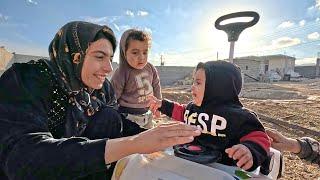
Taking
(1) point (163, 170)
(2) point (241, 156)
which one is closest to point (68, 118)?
(1) point (163, 170)

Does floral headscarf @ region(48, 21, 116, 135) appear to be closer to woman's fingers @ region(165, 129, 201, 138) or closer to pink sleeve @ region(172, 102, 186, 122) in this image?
woman's fingers @ region(165, 129, 201, 138)

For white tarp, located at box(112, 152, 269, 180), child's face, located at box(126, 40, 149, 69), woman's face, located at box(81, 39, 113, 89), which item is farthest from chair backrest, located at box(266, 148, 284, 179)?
child's face, located at box(126, 40, 149, 69)

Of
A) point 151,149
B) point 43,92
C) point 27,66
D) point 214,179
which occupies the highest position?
point 27,66

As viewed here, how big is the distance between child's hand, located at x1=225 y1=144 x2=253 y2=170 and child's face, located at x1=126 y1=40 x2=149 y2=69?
198cm

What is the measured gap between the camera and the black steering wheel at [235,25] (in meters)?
3.54

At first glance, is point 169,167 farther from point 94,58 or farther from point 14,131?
point 94,58

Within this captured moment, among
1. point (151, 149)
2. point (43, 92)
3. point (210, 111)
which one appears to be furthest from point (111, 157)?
point (210, 111)

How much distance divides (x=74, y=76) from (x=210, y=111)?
3.22 feet

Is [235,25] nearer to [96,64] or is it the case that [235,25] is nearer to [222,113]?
[222,113]

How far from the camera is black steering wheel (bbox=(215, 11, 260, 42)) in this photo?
3537mm

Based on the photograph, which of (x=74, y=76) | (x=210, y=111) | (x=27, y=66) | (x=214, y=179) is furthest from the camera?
(x=210, y=111)

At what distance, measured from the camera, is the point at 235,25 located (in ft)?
11.6

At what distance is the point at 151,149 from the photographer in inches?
46.8

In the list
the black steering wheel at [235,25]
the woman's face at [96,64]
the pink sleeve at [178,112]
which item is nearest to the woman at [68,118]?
the woman's face at [96,64]
